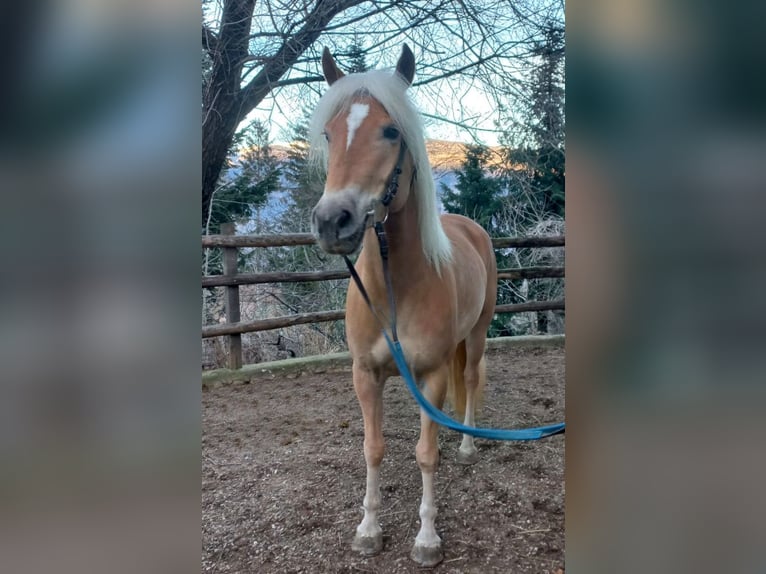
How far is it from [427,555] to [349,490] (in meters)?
0.67

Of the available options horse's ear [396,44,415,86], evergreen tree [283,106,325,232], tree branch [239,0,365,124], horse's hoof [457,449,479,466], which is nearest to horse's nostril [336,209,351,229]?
horse's ear [396,44,415,86]

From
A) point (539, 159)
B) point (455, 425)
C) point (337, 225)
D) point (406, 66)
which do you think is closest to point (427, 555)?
point (455, 425)

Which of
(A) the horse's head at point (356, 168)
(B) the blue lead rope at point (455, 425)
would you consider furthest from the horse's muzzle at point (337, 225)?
(B) the blue lead rope at point (455, 425)

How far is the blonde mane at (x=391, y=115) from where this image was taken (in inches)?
63.7

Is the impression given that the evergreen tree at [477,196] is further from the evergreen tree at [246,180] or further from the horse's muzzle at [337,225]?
the horse's muzzle at [337,225]

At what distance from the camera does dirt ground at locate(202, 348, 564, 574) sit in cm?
190

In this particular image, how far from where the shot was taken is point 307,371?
15.4ft

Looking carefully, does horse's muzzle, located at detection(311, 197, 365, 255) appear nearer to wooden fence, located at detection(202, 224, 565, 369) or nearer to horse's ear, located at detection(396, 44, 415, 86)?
horse's ear, located at detection(396, 44, 415, 86)

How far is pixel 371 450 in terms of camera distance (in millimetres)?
2023
